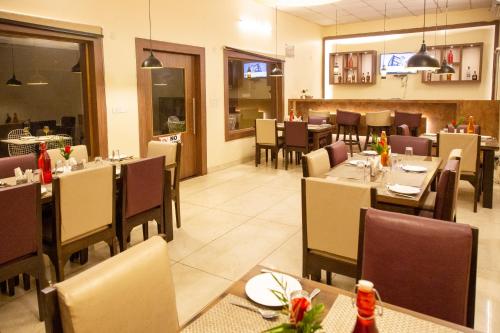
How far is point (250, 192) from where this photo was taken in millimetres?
5863

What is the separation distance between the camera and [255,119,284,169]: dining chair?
24.7 ft

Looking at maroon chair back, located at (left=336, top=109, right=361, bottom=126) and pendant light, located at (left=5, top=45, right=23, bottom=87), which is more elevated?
pendant light, located at (left=5, top=45, right=23, bottom=87)

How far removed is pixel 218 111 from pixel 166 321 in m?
6.14

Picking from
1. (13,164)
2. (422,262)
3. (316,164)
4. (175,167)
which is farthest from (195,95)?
(422,262)

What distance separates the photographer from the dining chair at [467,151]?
4.75 m

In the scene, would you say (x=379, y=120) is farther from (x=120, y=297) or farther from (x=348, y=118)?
(x=120, y=297)

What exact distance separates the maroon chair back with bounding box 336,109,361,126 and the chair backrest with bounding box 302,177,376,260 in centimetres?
651

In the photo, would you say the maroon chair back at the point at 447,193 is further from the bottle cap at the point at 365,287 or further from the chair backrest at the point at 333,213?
the bottle cap at the point at 365,287

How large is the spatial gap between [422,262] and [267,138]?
6.08 m

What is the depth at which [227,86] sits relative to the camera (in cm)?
749

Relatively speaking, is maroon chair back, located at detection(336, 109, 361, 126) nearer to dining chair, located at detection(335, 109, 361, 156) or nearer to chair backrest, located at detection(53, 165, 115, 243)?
dining chair, located at detection(335, 109, 361, 156)

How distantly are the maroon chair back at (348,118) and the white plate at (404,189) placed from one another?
5.87 m

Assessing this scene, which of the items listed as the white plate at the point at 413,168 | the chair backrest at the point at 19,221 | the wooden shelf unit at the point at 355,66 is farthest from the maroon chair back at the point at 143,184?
the wooden shelf unit at the point at 355,66

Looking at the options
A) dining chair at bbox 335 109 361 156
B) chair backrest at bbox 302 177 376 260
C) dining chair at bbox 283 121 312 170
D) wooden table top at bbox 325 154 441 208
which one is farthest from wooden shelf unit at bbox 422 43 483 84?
chair backrest at bbox 302 177 376 260
